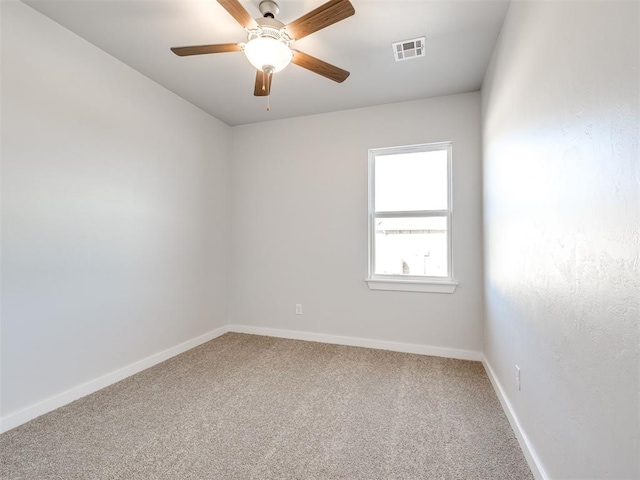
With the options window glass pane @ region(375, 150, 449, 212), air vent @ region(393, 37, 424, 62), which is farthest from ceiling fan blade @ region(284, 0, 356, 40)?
window glass pane @ region(375, 150, 449, 212)

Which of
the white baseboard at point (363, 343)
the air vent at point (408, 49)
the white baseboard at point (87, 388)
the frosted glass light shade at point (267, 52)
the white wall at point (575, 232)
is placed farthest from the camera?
the white baseboard at point (363, 343)

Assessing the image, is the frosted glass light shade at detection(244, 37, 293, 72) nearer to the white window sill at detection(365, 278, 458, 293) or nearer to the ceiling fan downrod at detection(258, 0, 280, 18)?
the ceiling fan downrod at detection(258, 0, 280, 18)

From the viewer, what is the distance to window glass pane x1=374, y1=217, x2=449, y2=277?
3.15m

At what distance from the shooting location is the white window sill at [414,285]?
303 cm

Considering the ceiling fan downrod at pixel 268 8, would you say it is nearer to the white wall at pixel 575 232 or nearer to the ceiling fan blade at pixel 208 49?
the ceiling fan blade at pixel 208 49

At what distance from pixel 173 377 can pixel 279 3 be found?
9.34ft

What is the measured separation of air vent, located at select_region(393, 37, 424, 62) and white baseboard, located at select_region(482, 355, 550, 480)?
99.3 inches

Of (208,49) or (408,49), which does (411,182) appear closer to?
(408,49)

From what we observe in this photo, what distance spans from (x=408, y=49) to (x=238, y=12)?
52.5 inches

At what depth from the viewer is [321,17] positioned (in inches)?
63.9

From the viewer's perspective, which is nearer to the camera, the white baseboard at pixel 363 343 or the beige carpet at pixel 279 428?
the beige carpet at pixel 279 428

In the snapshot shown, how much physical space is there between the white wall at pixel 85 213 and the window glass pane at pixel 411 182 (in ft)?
6.71

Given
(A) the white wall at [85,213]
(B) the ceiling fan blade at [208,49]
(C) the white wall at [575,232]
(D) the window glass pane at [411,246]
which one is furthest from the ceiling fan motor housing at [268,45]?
(D) the window glass pane at [411,246]

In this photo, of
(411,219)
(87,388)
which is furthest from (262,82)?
(87,388)
